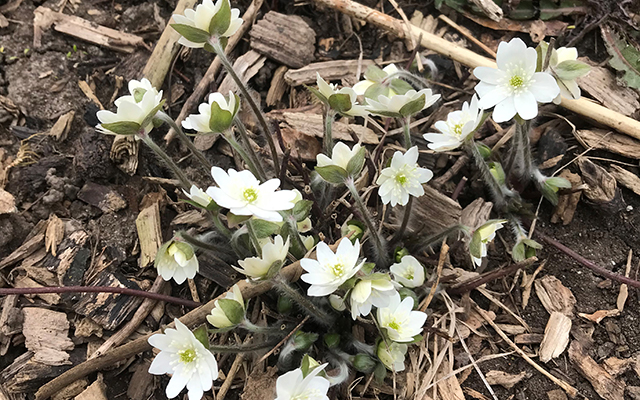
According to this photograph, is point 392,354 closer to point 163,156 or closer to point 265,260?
point 265,260

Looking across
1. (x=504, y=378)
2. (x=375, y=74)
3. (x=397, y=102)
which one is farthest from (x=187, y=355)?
(x=375, y=74)

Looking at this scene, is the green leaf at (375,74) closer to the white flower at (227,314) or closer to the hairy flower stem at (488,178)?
the hairy flower stem at (488,178)

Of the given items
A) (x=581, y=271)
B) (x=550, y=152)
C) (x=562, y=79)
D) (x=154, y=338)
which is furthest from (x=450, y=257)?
(x=154, y=338)

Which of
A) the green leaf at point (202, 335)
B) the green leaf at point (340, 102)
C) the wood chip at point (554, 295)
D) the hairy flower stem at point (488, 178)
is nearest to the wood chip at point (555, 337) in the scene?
the wood chip at point (554, 295)

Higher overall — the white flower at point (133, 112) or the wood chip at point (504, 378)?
the white flower at point (133, 112)

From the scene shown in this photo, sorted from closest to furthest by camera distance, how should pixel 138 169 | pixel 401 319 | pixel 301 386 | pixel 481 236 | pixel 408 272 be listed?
pixel 301 386 → pixel 401 319 → pixel 481 236 → pixel 408 272 → pixel 138 169

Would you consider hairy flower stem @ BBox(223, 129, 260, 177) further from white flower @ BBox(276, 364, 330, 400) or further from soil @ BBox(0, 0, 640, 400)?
white flower @ BBox(276, 364, 330, 400)
